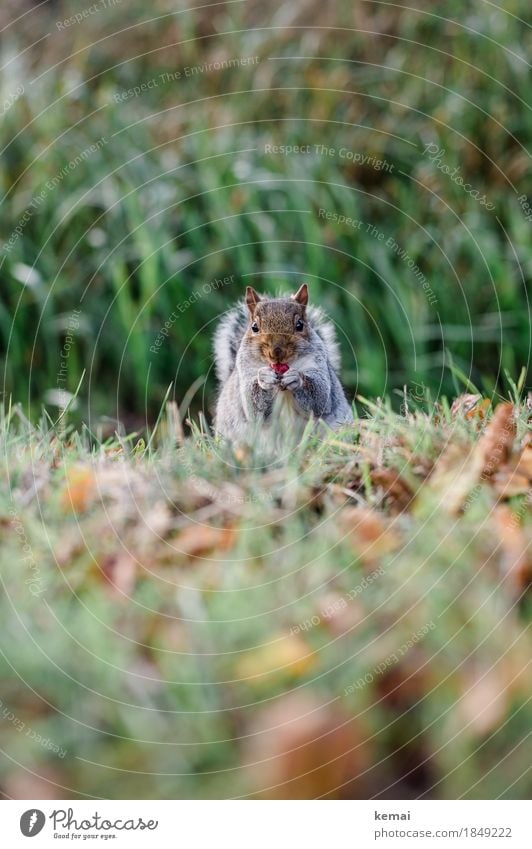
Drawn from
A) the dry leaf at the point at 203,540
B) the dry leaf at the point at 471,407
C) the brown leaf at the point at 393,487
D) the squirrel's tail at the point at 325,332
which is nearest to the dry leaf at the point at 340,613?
the dry leaf at the point at 203,540

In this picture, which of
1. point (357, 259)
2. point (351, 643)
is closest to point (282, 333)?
point (351, 643)

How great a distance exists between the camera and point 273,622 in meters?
1.46

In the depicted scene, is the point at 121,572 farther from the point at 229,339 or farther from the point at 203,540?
the point at 229,339

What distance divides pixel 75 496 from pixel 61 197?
9.01ft

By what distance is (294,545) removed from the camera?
1.69 meters

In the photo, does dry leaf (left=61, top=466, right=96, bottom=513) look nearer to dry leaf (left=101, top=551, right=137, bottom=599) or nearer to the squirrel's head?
dry leaf (left=101, top=551, right=137, bottom=599)

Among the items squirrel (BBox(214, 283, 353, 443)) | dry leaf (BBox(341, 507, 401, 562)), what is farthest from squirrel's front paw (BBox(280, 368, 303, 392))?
dry leaf (BBox(341, 507, 401, 562))

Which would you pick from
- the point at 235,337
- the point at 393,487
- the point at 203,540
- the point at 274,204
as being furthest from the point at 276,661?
the point at 274,204

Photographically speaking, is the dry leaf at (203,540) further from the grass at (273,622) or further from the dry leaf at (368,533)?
the dry leaf at (368,533)

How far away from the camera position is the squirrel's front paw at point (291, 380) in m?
2.12

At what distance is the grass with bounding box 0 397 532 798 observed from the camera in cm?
128

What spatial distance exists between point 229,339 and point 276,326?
40 centimetres
